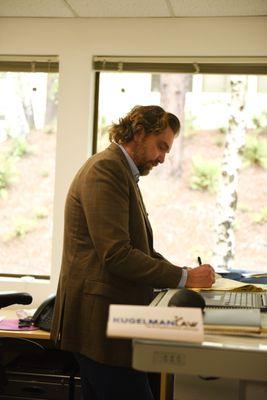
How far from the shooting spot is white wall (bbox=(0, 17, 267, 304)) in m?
3.42

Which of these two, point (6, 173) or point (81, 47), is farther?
point (6, 173)

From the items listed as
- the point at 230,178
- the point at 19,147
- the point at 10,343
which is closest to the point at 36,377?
the point at 10,343

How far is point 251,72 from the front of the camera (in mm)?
3434

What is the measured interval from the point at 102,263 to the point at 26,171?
88.1 inches

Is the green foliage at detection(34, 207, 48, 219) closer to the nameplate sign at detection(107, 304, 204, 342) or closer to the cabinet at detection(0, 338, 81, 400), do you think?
the cabinet at detection(0, 338, 81, 400)

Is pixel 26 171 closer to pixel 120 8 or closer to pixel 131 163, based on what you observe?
pixel 120 8

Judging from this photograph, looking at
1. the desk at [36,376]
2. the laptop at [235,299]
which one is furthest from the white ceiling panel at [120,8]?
the laptop at [235,299]

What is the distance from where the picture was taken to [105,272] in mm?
1636

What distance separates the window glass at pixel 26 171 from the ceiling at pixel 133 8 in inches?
16.9

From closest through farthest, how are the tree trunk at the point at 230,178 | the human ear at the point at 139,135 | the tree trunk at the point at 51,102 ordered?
the human ear at the point at 139,135 < the tree trunk at the point at 230,178 < the tree trunk at the point at 51,102

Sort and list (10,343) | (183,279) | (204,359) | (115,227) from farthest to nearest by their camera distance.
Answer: (10,343) < (183,279) < (115,227) < (204,359)

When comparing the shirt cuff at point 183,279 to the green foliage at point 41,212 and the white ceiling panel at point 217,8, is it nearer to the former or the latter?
the white ceiling panel at point 217,8

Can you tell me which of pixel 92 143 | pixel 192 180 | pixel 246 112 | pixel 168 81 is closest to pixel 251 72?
pixel 246 112

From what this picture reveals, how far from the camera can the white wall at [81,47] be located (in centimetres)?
342
